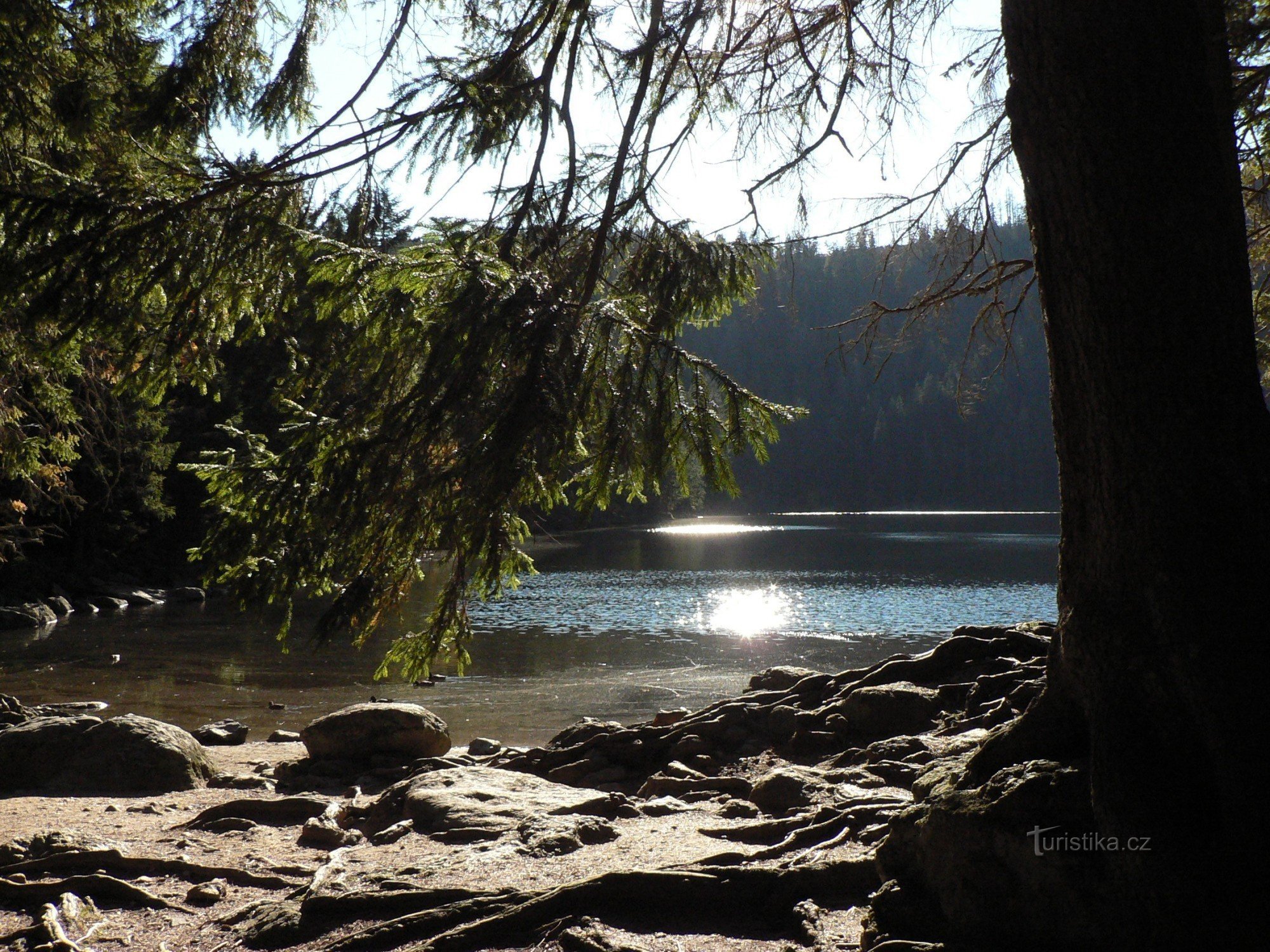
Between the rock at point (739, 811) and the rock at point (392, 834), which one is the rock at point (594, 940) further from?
the rock at point (392, 834)

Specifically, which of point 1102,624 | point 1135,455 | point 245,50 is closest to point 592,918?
point 1102,624

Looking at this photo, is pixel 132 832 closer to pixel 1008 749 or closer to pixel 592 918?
pixel 592 918

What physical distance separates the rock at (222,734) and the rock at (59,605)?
14422 millimetres

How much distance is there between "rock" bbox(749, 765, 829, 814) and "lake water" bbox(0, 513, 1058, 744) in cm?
288

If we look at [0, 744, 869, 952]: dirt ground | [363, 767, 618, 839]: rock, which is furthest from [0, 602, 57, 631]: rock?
[363, 767, 618, 839]: rock

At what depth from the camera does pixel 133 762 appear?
7.55 meters

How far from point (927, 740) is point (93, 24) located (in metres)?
6.65

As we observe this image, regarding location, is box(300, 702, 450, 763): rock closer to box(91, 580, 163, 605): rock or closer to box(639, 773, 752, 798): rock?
box(639, 773, 752, 798): rock

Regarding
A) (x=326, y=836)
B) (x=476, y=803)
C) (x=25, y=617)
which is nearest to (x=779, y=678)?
(x=476, y=803)

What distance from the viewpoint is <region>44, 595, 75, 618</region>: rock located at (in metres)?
22.6

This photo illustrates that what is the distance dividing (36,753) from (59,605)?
17660mm

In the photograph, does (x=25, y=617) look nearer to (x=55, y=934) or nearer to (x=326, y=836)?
(x=326, y=836)

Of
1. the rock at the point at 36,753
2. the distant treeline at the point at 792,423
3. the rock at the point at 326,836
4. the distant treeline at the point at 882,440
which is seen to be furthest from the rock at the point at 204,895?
the distant treeline at the point at 882,440

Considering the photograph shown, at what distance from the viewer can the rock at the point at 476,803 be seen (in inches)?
202
